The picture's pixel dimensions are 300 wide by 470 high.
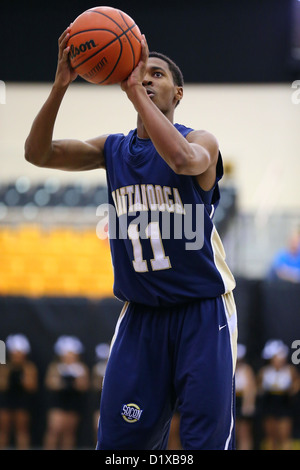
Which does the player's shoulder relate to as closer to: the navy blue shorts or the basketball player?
the basketball player

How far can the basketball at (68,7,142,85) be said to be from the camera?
3.10 m

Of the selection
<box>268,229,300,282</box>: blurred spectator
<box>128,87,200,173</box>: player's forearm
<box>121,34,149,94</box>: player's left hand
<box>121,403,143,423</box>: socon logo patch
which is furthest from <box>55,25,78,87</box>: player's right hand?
<box>268,229,300,282</box>: blurred spectator

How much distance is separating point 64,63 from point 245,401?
6297 mm

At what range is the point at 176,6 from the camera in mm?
13664

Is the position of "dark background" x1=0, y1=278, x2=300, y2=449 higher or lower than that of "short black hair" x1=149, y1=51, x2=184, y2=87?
lower

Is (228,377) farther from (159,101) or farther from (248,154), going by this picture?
(248,154)

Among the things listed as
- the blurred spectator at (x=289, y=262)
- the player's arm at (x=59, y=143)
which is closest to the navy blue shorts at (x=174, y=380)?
the player's arm at (x=59, y=143)

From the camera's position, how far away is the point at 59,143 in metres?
3.53

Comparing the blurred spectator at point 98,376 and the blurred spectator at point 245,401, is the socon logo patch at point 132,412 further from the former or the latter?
the blurred spectator at point 245,401

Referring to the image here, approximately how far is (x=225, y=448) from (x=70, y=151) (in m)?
1.76

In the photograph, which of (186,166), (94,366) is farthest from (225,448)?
(94,366)

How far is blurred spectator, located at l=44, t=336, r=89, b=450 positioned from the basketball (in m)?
5.82

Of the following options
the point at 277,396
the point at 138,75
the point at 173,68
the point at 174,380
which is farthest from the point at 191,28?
the point at 174,380

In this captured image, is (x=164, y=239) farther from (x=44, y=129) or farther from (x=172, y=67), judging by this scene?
(x=172, y=67)
